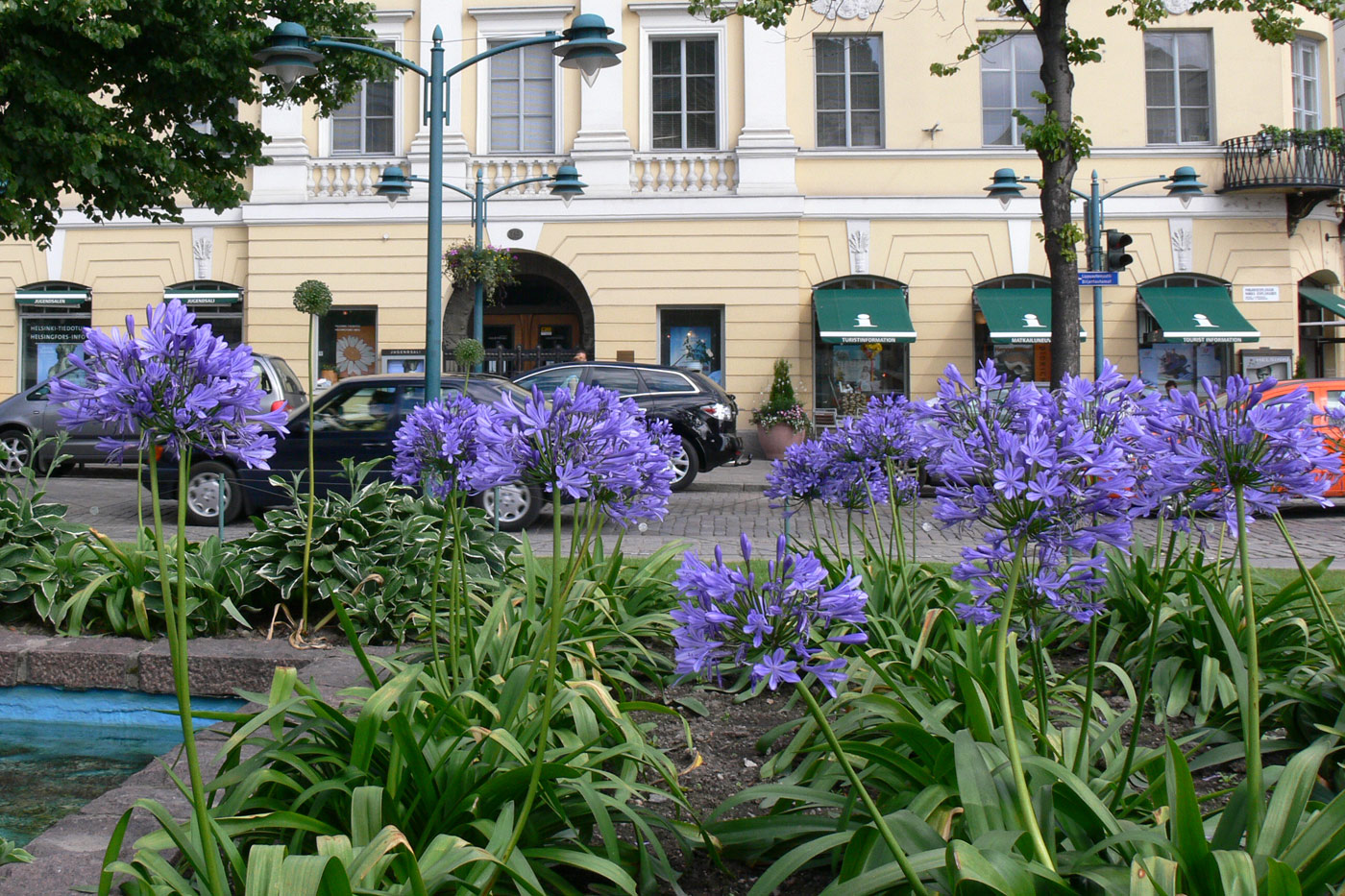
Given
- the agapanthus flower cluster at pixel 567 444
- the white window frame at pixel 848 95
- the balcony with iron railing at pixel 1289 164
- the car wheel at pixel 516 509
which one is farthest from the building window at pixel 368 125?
the agapanthus flower cluster at pixel 567 444

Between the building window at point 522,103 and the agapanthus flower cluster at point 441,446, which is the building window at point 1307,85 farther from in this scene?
the agapanthus flower cluster at point 441,446

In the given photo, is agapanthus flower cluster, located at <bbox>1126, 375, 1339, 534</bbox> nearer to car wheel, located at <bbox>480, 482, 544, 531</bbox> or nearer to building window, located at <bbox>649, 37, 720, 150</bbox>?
car wheel, located at <bbox>480, 482, 544, 531</bbox>

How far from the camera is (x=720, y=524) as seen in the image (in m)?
11.7

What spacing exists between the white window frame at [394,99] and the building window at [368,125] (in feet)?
0.25

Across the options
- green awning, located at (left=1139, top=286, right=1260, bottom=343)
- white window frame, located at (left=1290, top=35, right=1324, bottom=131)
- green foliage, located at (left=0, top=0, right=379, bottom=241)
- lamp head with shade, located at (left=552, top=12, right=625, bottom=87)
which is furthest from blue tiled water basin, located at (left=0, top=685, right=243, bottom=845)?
white window frame, located at (left=1290, top=35, right=1324, bottom=131)

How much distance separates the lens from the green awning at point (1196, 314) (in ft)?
69.8

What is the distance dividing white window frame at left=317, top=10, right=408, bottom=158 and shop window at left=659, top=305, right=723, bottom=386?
6231mm

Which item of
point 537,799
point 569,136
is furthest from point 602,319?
point 537,799

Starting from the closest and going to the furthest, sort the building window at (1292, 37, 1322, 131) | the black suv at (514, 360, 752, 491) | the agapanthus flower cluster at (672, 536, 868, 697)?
the agapanthus flower cluster at (672, 536, 868, 697) → the black suv at (514, 360, 752, 491) → the building window at (1292, 37, 1322, 131)

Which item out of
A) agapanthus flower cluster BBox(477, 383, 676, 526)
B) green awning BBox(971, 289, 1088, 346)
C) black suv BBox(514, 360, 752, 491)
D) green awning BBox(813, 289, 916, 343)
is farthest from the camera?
green awning BBox(813, 289, 916, 343)

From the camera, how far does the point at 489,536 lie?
17.7 ft

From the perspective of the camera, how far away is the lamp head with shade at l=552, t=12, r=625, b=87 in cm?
1055

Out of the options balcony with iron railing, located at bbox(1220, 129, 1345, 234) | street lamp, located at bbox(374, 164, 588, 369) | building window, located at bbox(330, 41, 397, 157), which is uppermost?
building window, located at bbox(330, 41, 397, 157)

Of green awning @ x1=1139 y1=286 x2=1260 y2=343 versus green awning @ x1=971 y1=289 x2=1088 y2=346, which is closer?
green awning @ x1=971 y1=289 x2=1088 y2=346
